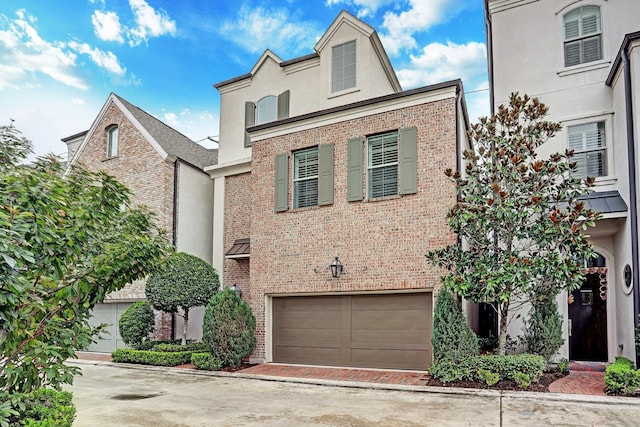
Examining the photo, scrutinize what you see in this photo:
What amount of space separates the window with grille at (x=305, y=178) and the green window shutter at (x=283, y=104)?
10.1 feet

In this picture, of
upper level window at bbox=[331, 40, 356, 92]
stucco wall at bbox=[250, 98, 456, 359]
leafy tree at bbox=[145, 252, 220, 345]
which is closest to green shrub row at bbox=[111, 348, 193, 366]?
leafy tree at bbox=[145, 252, 220, 345]

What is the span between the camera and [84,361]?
48.4 feet

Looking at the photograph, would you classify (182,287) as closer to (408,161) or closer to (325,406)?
(325,406)

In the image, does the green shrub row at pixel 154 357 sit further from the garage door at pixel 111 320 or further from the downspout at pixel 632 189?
the downspout at pixel 632 189

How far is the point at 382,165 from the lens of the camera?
12.4m

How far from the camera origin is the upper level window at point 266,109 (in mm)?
16641

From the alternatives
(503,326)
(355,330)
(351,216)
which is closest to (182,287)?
(355,330)

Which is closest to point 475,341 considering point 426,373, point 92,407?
point 426,373

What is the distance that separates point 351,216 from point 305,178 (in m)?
1.86

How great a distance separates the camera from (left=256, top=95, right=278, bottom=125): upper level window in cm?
1664

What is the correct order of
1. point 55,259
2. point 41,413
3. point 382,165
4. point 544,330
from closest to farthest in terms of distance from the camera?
1. point 55,259
2. point 41,413
3. point 544,330
4. point 382,165

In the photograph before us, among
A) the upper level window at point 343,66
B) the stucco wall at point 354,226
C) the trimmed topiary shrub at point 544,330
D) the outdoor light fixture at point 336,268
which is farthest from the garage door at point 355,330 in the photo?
the upper level window at point 343,66

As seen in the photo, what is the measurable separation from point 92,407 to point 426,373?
6.82 meters

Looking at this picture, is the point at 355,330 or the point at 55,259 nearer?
the point at 55,259
